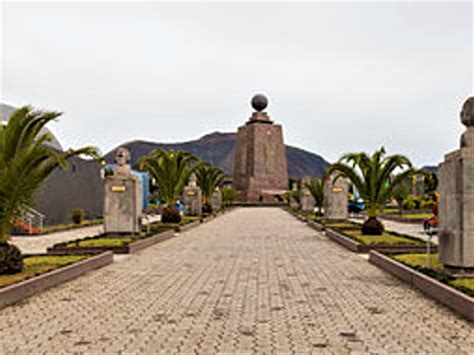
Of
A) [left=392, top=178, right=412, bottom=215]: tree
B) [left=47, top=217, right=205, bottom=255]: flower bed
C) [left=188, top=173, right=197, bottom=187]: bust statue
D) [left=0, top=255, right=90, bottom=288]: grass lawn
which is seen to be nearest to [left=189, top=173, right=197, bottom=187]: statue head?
[left=188, top=173, right=197, bottom=187]: bust statue

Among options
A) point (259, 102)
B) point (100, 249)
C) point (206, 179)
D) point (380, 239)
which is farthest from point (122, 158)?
point (259, 102)

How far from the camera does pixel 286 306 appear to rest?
7.72 m

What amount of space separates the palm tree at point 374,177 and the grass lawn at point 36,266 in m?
10.3

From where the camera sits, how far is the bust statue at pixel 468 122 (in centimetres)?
923

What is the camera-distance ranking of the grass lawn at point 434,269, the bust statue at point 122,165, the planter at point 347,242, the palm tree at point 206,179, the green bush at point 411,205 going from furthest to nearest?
the green bush at point 411,205
the palm tree at point 206,179
the bust statue at point 122,165
the planter at point 347,242
the grass lawn at point 434,269

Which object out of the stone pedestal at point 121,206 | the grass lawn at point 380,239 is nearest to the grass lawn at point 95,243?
the stone pedestal at point 121,206

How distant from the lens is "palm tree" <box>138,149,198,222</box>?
81.1 feet

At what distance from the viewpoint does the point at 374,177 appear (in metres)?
18.0

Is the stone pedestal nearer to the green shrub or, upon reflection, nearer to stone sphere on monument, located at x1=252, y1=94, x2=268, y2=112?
the green shrub

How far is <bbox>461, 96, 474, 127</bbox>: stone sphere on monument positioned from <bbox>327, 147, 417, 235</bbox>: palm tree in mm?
8026

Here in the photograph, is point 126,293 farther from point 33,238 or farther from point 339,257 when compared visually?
point 33,238

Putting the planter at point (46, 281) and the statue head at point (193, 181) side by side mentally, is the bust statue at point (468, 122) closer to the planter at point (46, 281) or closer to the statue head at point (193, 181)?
the planter at point (46, 281)

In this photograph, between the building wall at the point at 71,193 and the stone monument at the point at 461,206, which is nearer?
the stone monument at the point at 461,206

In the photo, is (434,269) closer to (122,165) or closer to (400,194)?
(122,165)
